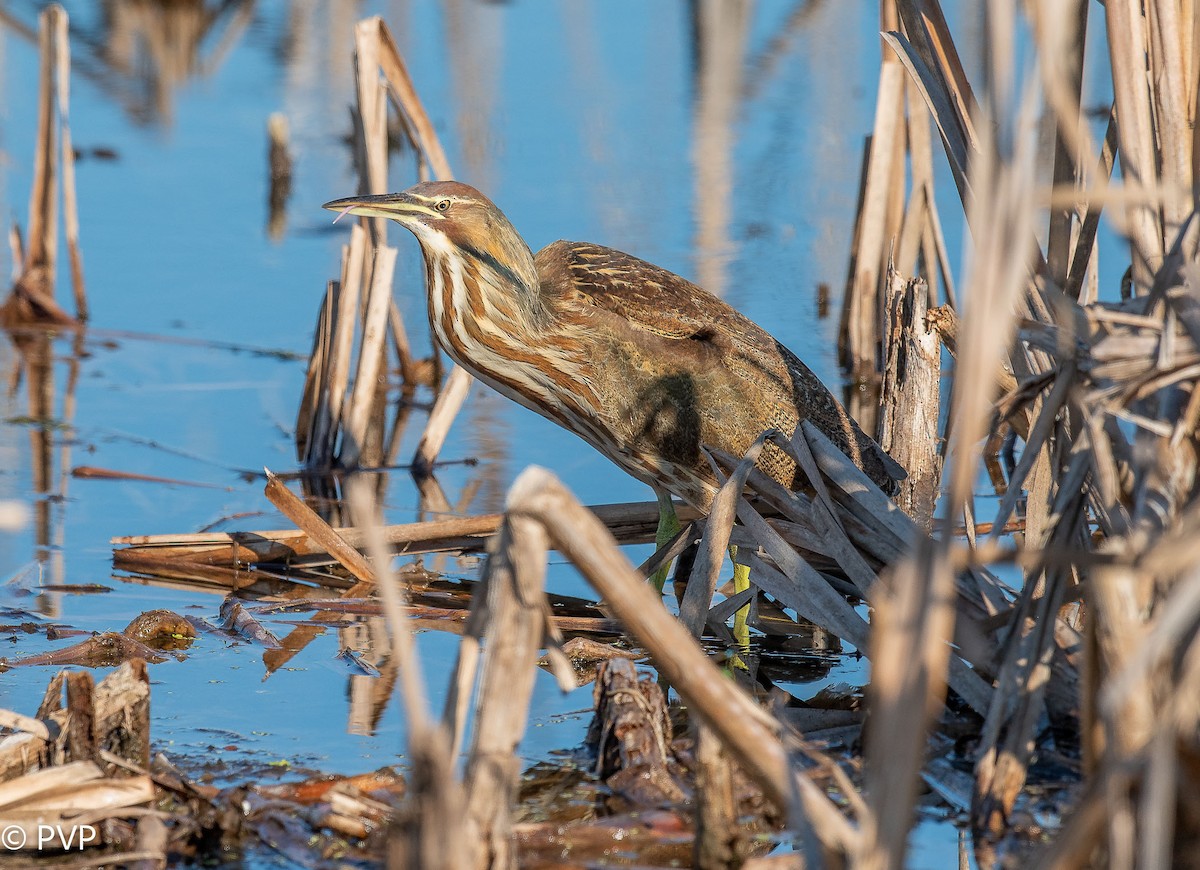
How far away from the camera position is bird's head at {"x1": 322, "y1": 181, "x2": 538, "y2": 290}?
13.3 feet

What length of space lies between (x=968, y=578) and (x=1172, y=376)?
0.80 metres

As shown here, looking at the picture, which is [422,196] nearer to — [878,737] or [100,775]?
[100,775]

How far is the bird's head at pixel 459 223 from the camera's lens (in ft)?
13.3

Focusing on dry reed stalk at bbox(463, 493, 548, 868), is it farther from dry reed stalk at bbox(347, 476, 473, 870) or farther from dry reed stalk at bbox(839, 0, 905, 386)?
dry reed stalk at bbox(839, 0, 905, 386)

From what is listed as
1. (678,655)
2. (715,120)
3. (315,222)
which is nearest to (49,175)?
(315,222)

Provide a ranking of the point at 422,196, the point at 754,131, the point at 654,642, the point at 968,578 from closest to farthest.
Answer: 1. the point at 654,642
2. the point at 968,578
3. the point at 422,196
4. the point at 754,131

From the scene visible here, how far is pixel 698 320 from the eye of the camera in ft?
13.5

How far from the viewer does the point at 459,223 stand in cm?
407

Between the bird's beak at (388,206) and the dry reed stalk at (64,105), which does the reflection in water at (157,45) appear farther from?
the bird's beak at (388,206)

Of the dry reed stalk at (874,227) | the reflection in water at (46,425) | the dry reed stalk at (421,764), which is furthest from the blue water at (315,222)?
the dry reed stalk at (421,764)

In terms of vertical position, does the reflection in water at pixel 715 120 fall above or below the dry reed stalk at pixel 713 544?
above

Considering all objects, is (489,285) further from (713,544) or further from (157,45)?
(157,45)

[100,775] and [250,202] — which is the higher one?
[250,202]

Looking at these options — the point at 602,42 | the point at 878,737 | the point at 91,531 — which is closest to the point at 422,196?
the point at 91,531
